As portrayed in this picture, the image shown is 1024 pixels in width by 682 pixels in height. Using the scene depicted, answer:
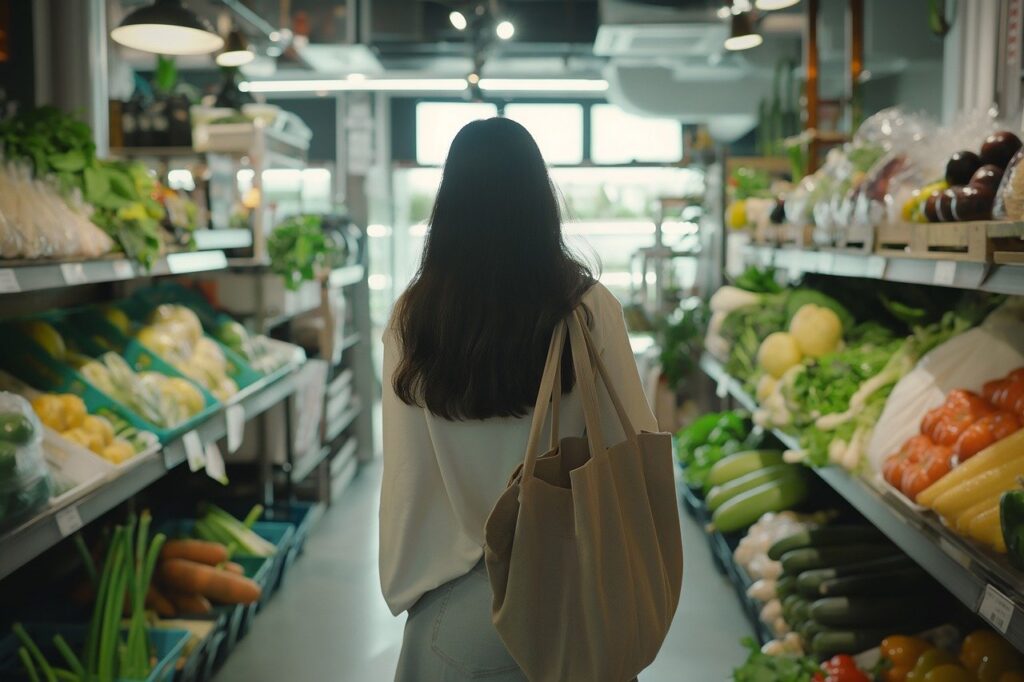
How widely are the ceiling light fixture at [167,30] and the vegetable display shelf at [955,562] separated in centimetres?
286

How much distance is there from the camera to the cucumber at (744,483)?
14.8ft

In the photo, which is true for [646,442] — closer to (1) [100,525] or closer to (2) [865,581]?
(2) [865,581]

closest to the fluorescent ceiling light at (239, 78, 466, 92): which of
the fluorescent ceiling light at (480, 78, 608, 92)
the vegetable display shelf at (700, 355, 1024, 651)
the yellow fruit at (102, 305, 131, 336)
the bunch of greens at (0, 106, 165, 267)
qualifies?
the fluorescent ceiling light at (480, 78, 608, 92)

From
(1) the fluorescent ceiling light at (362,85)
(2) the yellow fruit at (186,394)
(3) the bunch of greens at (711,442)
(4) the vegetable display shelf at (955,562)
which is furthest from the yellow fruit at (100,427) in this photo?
(1) the fluorescent ceiling light at (362,85)

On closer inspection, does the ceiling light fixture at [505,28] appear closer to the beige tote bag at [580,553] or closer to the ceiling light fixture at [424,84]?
the ceiling light fixture at [424,84]

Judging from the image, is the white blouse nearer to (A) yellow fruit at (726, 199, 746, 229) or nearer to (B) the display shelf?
(B) the display shelf

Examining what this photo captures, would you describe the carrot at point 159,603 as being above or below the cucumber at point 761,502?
below

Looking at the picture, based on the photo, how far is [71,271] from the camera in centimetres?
269

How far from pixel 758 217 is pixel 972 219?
2.78 meters

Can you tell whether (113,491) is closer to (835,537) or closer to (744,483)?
(835,537)

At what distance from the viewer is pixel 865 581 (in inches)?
122

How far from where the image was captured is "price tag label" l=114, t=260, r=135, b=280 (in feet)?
9.85

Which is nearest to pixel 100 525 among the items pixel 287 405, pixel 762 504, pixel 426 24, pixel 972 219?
pixel 287 405

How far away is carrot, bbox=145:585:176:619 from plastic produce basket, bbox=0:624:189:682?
Result: 14.8 inches
